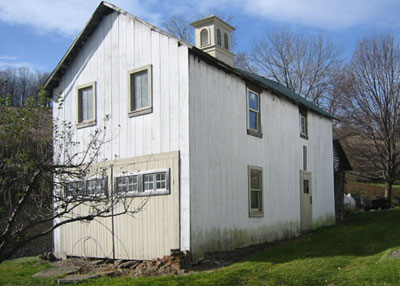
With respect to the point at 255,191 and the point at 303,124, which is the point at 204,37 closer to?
the point at 255,191

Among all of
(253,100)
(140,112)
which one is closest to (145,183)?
(140,112)

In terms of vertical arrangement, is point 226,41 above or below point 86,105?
above

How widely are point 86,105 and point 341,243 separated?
9448 mm

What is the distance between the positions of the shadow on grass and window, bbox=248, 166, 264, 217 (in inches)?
48.4

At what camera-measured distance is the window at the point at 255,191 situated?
1426 centimetres

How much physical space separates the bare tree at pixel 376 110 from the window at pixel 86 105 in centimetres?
1946

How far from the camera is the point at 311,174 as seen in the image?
742 inches

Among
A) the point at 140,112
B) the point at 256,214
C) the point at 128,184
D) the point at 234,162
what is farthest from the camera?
the point at 256,214

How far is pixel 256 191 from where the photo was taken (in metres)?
14.7

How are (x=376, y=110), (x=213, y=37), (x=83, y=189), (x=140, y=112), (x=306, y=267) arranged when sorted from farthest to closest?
(x=376, y=110)
(x=213, y=37)
(x=140, y=112)
(x=306, y=267)
(x=83, y=189)

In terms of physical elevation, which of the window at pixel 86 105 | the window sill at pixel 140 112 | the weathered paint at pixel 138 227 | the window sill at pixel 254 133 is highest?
the window at pixel 86 105

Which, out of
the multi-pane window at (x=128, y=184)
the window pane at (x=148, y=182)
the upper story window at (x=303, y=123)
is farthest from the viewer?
the upper story window at (x=303, y=123)

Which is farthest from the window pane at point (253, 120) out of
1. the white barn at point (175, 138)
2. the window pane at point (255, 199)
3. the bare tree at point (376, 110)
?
the bare tree at point (376, 110)

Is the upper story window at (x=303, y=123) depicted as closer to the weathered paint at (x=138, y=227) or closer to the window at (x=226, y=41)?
the window at (x=226, y=41)
